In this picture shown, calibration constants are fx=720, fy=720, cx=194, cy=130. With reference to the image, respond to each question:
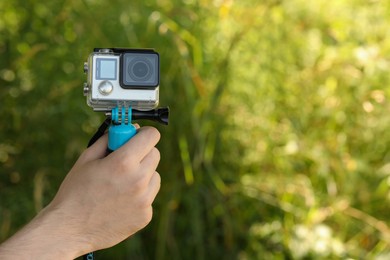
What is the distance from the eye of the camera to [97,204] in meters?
0.91

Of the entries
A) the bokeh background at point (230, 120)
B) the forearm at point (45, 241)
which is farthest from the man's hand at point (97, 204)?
the bokeh background at point (230, 120)

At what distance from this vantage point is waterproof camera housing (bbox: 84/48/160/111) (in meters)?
0.91

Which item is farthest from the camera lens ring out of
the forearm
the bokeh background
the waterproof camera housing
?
the bokeh background

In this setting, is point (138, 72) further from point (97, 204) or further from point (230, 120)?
point (230, 120)

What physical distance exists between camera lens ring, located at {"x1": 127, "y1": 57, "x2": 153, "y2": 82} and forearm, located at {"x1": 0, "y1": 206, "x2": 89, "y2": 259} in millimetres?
200

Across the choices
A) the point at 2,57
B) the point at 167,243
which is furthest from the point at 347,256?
the point at 2,57

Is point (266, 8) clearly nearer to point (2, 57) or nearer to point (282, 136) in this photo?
point (282, 136)

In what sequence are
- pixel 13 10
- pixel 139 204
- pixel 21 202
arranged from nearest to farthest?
pixel 139 204 < pixel 21 202 < pixel 13 10

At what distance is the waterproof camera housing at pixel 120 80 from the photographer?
2.97 feet

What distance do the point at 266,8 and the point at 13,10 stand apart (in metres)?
0.68

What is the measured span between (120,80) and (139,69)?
0.03m

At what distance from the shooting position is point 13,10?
6.25 feet

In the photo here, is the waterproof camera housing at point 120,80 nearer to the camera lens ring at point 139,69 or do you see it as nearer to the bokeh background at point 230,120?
the camera lens ring at point 139,69

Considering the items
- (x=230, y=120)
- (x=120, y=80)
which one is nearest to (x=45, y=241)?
(x=120, y=80)
